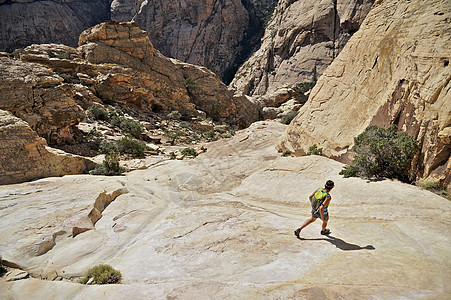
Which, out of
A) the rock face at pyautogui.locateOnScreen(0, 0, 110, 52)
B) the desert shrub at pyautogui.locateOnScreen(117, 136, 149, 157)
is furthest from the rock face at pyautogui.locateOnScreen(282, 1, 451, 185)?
the rock face at pyautogui.locateOnScreen(0, 0, 110, 52)

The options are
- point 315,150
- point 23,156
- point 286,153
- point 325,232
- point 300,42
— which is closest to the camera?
point 325,232

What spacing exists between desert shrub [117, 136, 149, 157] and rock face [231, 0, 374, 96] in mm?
35800

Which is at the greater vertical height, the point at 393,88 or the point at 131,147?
the point at 393,88

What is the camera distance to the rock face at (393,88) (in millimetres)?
6926

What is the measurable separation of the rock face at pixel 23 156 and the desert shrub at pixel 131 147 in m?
5.92

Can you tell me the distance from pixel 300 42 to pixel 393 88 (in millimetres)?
49186

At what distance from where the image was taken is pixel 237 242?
499 centimetres

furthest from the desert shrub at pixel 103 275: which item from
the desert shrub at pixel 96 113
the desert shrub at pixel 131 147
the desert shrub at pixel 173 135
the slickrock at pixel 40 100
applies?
the desert shrub at pixel 173 135

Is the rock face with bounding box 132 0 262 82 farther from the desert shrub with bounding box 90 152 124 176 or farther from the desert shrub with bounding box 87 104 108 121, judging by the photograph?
the desert shrub with bounding box 90 152 124 176

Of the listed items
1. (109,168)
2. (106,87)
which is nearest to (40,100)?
(109,168)

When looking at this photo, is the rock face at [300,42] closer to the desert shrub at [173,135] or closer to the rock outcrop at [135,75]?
the rock outcrop at [135,75]

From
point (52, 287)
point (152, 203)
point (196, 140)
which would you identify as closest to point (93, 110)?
point (196, 140)

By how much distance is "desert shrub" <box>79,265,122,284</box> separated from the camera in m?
3.92

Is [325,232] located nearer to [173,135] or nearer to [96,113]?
[173,135]
